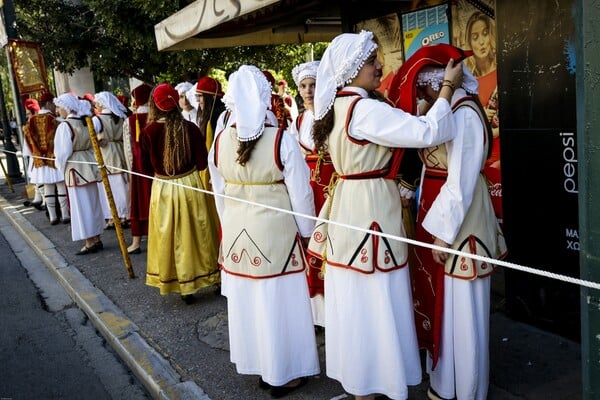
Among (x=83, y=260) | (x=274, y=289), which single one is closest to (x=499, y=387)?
(x=274, y=289)

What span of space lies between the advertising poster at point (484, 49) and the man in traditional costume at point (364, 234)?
75.5 inches

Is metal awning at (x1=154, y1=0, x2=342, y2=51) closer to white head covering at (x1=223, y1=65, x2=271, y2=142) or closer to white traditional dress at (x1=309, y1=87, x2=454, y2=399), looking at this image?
white head covering at (x1=223, y1=65, x2=271, y2=142)

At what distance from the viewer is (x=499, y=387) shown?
134 inches

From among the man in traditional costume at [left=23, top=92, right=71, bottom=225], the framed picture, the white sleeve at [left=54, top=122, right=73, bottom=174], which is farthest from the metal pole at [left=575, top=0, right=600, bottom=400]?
the framed picture

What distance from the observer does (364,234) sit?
9.59ft

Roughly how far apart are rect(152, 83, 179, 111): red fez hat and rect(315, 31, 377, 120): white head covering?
92.0 inches

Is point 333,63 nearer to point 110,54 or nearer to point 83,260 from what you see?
point 83,260

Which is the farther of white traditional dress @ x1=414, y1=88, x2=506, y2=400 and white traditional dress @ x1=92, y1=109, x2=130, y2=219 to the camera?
white traditional dress @ x1=92, y1=109, x2=130, y2=219

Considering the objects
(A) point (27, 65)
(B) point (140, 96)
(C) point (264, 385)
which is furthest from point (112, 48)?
(C) point (264, 385)

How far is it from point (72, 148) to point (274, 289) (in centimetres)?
522

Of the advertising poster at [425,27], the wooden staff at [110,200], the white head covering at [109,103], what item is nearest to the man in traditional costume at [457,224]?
the advertising poster at [425,27]

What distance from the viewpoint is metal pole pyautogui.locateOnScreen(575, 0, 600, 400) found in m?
1.72

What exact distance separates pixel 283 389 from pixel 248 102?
1.83 metres

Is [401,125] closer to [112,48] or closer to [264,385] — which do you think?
[264,385]
